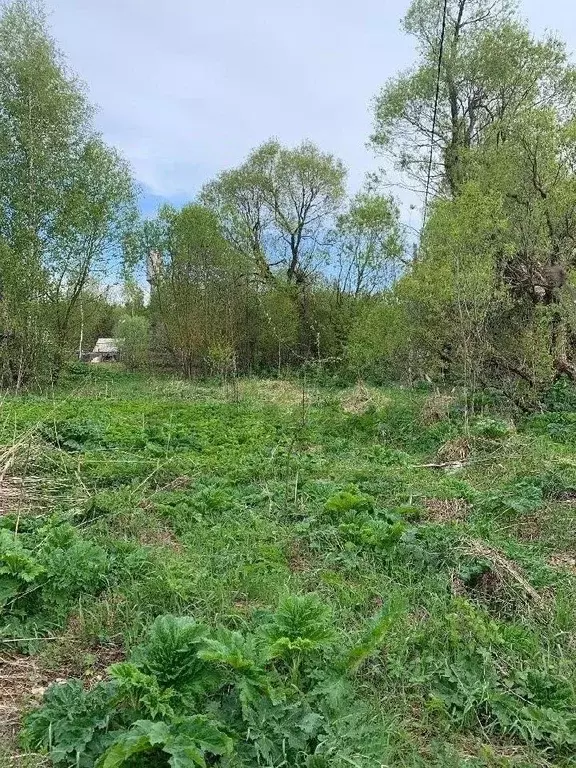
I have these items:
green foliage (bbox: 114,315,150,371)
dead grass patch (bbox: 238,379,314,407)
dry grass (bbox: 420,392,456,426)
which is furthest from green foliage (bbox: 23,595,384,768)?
green foliage (bbox: 114,315,150,371)

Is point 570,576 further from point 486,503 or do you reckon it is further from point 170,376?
point 170,376

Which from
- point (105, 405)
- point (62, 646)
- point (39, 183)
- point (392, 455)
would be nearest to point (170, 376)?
point (39, 183)

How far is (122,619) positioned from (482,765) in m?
1.66

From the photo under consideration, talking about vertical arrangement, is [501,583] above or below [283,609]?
below

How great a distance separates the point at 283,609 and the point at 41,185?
1379 cm

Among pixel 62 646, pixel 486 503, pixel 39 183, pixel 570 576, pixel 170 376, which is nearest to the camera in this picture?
pixel 62 646

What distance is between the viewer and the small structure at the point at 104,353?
22544mm

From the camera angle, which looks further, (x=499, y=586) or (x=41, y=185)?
(x=41, y=185)

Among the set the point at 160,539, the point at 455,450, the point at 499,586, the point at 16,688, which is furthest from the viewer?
the point at 455,450

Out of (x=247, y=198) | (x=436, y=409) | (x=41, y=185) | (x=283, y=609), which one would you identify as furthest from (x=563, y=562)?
(x=247, y=198)

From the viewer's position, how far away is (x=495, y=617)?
114 inches

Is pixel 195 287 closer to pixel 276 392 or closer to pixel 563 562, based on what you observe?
pixel 276 392

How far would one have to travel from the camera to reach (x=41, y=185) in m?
13.6

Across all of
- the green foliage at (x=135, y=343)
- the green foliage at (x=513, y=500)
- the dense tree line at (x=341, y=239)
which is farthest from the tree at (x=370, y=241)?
the green foliage at (x=513, y=500)
